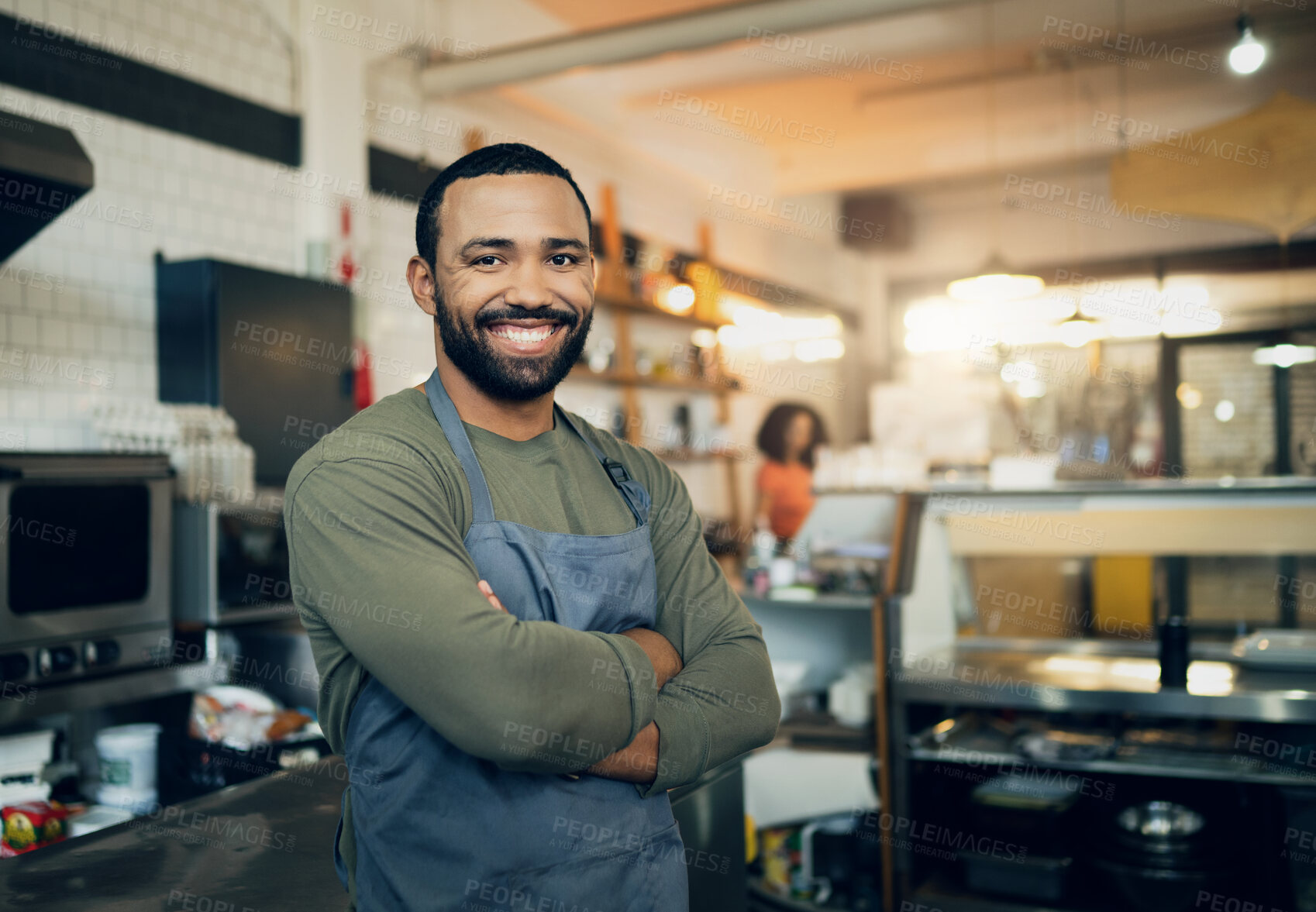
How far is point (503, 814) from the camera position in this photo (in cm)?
117

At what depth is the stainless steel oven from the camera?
229 centimetres

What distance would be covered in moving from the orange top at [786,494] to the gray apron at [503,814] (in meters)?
5.55

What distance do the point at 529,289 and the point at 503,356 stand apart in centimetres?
9

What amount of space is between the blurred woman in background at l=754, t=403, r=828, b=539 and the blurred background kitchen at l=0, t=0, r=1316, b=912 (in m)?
0.05

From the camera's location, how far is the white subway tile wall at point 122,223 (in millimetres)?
2980

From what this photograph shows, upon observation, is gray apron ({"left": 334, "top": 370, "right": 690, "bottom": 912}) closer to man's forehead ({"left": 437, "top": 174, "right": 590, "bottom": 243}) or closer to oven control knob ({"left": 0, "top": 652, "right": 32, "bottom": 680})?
man's forehead ({"left": 437, "top": 174, "right": 590, "bottom": 243})

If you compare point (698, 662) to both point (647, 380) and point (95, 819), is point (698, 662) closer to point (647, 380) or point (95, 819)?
point (95, 819)

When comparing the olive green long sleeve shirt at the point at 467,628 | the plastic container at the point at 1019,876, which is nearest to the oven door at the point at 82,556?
the olive green long sleeve shirt at the point at 467,628

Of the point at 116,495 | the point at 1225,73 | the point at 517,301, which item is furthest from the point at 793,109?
the point at 517,301

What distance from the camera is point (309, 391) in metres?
3.64

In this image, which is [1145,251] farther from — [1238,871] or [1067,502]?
[1238,871]

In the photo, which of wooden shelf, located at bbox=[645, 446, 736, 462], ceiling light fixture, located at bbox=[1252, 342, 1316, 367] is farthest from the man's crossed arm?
ceiling light fixture, located at bbox=[1252, 342, 1316, 367]

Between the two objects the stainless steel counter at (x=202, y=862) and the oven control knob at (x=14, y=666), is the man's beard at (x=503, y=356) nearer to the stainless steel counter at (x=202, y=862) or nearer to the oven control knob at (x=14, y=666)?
the stainless steel counter at (x=202, y=862)

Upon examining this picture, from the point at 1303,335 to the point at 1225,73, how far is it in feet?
5.66
